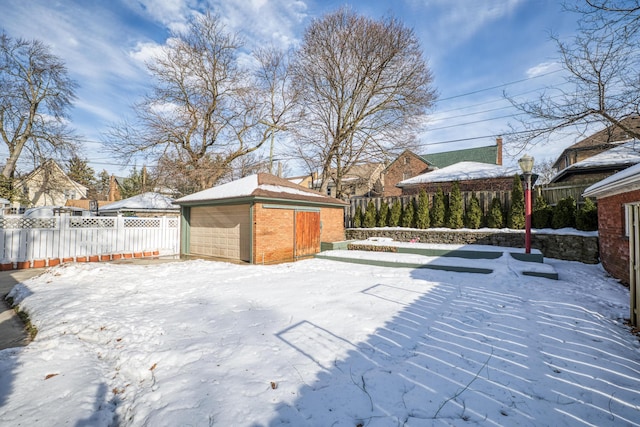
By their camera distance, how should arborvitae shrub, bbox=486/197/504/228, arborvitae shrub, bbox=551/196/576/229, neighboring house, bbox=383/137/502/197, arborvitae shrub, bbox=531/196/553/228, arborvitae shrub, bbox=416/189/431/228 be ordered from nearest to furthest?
arborvitae shrub, bbox=551/196/576/229 → arborvitae shrub, bbox=531/196/553/228 → arborvitae shrub, bbox=486/197/504/228 → arborvitae shrub, bbox=416/189/431/228 → neighboring house, bbox=383/137/502/197

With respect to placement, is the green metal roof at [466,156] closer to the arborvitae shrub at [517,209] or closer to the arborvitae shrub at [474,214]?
the arborvitae shrub at [474,214]

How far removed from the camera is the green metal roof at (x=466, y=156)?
2838cm

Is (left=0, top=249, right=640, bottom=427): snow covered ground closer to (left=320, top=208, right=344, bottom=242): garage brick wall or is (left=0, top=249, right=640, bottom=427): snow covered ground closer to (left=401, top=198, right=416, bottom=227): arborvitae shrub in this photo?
(left=320, top=208, right=344, bottom=242): garage brick wall

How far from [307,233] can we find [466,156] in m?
25.8

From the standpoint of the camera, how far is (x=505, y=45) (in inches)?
452

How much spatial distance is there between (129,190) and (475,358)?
1566 inches

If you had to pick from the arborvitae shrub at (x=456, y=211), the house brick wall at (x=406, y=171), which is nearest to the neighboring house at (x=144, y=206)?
the arborvitae shrub at (x=456, y=211)

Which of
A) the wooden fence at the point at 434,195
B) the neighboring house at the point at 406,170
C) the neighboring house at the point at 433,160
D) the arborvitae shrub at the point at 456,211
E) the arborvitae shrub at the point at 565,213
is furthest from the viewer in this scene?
the neighboring house at the point at 406,170

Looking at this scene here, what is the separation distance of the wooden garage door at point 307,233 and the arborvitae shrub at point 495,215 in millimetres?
6819

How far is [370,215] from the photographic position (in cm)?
1319

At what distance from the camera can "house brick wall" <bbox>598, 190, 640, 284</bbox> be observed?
5867mm

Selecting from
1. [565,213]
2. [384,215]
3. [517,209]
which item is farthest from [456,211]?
[565,213]

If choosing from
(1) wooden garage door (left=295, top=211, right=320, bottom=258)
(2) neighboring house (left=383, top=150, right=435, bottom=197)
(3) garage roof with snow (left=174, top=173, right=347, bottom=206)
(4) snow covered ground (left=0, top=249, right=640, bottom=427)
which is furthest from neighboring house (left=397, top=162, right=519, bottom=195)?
(4) snow covered ground (left=0, top=249, right=640, bottom=427)

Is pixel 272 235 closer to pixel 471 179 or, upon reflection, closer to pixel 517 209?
pixel 517 209
